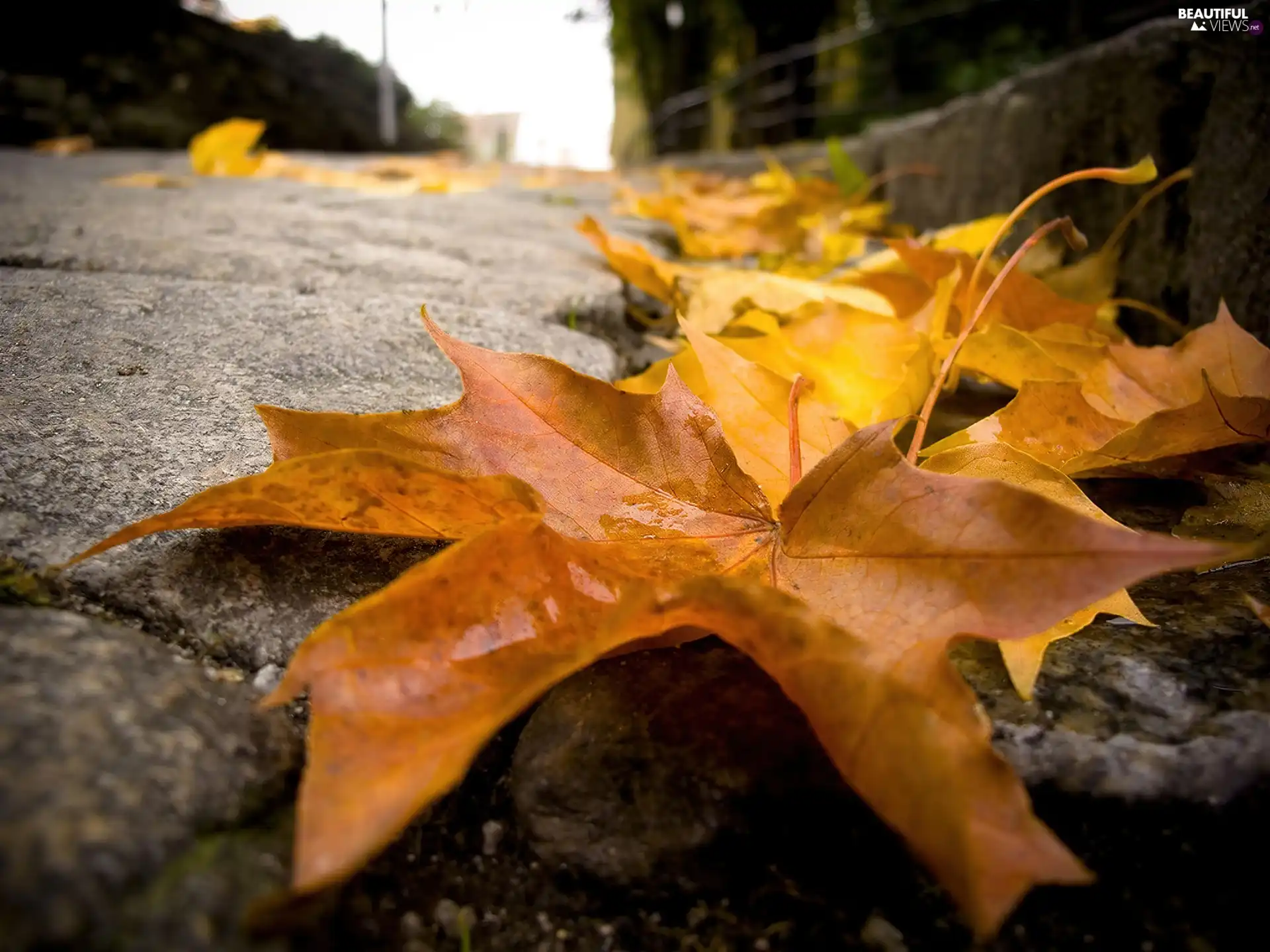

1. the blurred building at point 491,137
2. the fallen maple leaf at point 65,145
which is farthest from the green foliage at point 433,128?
the fallen maple leaf at point 65,145

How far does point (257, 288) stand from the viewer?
2.89 feet

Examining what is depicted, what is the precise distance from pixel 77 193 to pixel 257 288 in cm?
123

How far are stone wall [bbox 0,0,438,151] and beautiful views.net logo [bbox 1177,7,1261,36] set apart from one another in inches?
229

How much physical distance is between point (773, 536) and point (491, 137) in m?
14.1

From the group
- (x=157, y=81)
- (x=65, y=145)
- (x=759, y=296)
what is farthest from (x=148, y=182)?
(x=157, y=81)

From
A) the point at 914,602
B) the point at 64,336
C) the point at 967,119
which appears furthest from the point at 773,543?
the point at 967,119

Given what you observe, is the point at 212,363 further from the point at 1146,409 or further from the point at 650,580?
the point at 1146,409

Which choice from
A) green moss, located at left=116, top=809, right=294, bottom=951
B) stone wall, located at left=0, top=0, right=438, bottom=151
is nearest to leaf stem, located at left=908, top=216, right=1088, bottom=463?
green moss, located at left=116, top=809, right=294, bottom=951

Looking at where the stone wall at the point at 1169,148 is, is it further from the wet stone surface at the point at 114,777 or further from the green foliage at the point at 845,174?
the wet stone surface at the point at 114,777

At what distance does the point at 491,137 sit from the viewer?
1298 centimetres

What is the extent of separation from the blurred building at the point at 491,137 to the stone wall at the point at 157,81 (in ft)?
11.8

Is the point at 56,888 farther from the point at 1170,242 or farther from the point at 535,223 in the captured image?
the point at 535,223

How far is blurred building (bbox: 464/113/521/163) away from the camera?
431 inches

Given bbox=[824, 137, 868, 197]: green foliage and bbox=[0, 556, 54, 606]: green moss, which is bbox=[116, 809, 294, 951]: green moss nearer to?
bbox=[0, 556, 54, 606]: green moss
